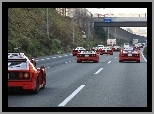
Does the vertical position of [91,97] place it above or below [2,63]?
below

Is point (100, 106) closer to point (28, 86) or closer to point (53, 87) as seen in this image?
→ point (28, 86)

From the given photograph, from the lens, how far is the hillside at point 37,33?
61469 millimetres

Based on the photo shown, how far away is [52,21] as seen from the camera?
316 ft

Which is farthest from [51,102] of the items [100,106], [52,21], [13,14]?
[52,21]

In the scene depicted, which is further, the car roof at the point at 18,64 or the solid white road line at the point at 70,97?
the car roof at the point at 18,64

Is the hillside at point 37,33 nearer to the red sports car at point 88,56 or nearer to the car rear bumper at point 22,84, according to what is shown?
the red sports car at point 88,56

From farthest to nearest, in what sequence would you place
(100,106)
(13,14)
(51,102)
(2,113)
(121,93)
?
(13,14)
(121,93)
(51,102)
(100,106)
(2,113)

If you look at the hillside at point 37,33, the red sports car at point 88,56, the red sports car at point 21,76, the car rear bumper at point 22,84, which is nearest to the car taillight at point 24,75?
the red sports car at point 21,76

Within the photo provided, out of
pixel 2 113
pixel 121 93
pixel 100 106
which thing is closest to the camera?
pixel 2 113

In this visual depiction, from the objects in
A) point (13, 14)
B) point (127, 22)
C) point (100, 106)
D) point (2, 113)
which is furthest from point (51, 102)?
point (127, 22)

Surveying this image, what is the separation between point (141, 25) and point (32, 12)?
2862cm

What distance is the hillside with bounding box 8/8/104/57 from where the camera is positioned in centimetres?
6147

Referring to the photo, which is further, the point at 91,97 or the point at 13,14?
the point at 13,14

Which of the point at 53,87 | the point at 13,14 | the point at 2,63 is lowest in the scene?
the point at 53,87
